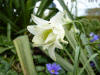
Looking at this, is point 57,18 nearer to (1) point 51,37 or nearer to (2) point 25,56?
(1) point 51,37

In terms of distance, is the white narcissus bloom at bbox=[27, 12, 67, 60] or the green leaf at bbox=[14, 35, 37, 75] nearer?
the white narcissus bloom at bbox=[27, 12, 67, 60]

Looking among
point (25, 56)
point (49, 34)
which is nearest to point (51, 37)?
point (49, 34)

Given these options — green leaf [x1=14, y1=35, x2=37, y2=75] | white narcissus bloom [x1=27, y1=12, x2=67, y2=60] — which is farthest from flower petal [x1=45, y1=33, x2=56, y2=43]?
green leaf [x1=14, y1=35, x2=37, y2=75]

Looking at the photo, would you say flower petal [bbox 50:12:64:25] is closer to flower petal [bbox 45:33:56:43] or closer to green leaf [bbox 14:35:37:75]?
flower petal [bbox 45:33:56:43]

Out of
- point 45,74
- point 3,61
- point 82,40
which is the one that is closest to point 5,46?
point 3,61

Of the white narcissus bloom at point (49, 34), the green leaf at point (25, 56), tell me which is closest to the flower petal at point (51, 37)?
the white narcissus bloom at point (49, 34)

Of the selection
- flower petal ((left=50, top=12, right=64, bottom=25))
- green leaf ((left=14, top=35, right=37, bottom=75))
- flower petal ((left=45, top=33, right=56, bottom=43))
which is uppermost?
flower petal ((left=50, top=12, right=64, bottom=25))

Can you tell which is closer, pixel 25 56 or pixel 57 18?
pixel 57 18

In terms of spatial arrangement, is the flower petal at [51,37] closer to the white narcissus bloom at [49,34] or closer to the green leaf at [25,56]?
the white narcissus bloom at [49,34]
